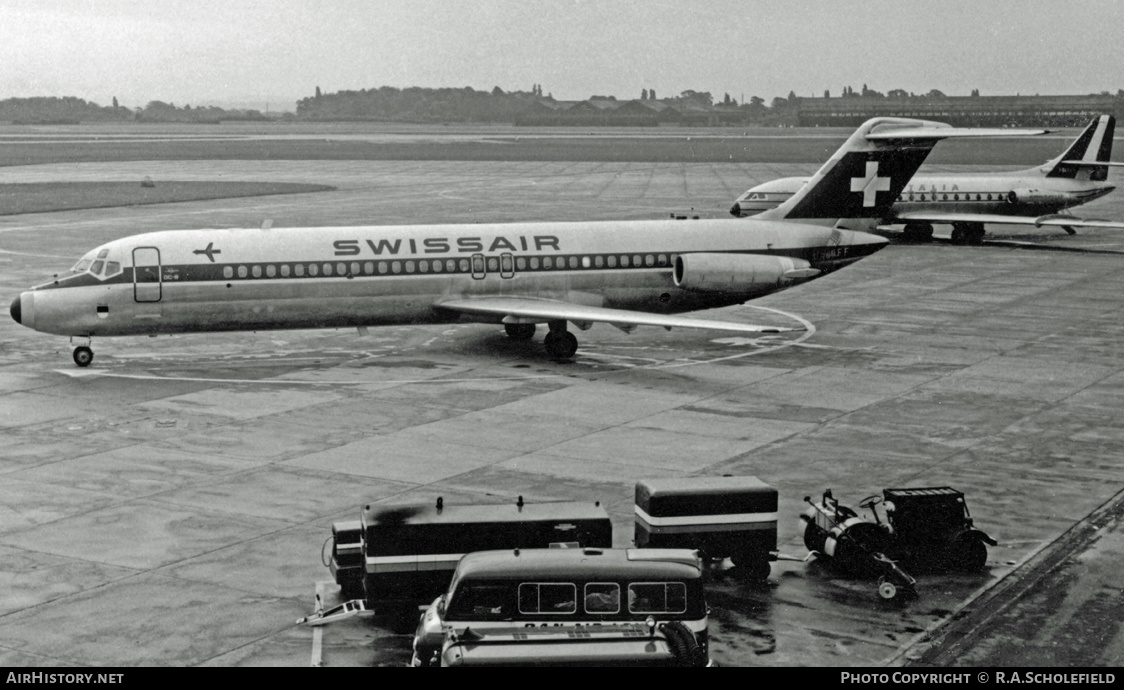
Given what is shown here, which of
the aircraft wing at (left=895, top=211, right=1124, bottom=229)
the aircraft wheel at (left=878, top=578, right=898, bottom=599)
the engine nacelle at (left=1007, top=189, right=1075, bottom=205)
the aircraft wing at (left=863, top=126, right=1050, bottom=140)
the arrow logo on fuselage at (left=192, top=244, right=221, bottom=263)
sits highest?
the aircraft wing at (left=863, top=126, right=1050, bottom=140)

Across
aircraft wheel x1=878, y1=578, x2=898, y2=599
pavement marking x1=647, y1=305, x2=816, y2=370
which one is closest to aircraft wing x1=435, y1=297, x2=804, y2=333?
pavement marking x1=647, y1=305, x2=816, y2=370

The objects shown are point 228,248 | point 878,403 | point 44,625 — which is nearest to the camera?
point 44,625

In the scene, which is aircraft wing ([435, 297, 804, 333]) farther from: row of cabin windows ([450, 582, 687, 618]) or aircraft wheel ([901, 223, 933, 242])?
aircraft wheel ([901, 223, 933, 242])

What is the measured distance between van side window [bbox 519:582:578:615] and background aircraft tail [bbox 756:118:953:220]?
2315cm

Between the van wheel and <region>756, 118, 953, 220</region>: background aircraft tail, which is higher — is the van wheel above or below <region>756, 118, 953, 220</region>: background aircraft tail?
below

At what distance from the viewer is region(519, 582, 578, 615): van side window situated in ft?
44.1

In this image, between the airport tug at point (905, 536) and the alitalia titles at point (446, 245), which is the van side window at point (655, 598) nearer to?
the airport tug at point (905, 536)

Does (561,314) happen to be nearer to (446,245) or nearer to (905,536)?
(446,245)

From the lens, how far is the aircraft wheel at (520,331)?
33.9m

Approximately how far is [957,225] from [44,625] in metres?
52.7
